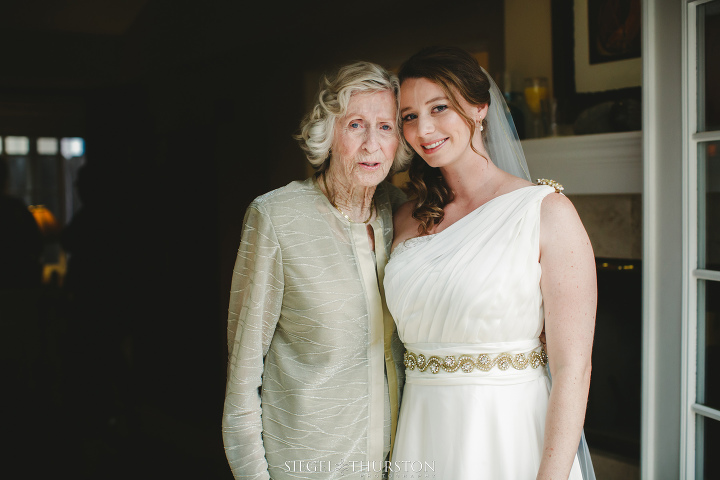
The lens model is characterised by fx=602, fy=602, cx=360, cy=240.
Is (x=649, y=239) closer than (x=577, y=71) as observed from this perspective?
Yes

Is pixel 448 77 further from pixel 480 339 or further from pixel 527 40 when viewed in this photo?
pixel 527 40

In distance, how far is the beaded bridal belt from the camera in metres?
1.52

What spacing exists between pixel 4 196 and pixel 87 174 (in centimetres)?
40

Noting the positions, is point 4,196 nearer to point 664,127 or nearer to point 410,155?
point 410,155

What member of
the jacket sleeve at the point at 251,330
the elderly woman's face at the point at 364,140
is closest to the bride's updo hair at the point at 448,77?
the elderly woman's face at the point at 364,140

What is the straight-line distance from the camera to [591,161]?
8.38 ft

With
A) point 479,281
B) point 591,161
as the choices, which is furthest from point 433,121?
point 591,161

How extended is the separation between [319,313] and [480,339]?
413 mm

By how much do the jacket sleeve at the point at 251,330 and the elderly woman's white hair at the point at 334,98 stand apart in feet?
0.79

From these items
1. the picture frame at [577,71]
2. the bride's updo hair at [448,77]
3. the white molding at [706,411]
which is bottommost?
the white molding at [706,411]

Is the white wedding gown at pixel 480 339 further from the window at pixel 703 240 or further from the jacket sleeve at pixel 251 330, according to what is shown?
the window at pixel 703 240

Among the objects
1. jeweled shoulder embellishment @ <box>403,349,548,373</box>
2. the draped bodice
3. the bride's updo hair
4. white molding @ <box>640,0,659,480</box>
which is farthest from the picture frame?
jeweled shoulder embellishment @ <box>403,349,548,373</box>

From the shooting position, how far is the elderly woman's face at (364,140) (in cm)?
159

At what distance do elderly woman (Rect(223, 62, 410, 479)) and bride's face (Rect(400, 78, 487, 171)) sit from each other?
0.05 meters
